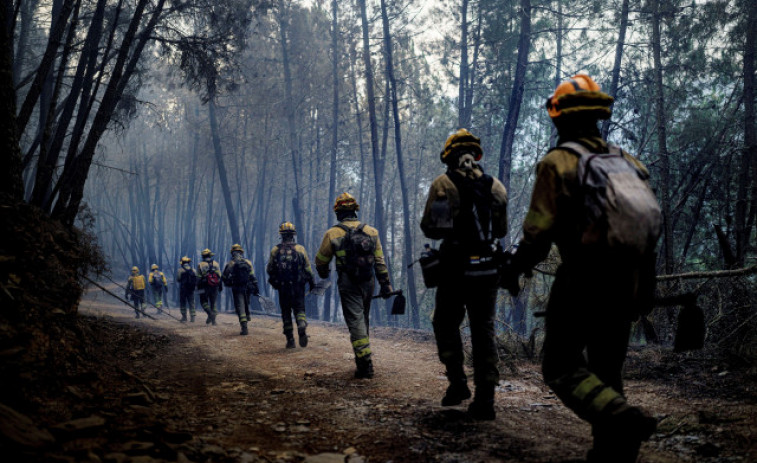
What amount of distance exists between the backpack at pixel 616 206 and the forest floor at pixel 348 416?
4.32 feet

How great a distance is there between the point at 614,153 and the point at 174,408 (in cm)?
363

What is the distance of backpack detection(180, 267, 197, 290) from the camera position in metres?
15.1

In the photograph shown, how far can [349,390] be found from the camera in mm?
4910

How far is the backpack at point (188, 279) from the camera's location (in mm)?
15062

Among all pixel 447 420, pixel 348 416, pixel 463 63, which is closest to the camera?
pixel 447 420

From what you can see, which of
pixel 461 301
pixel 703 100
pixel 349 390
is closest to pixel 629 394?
pixel 461 301

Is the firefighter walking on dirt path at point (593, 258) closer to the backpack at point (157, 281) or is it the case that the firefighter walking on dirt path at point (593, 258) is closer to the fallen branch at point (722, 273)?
the fallen branch at point (722, 273)

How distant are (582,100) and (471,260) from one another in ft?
4.85

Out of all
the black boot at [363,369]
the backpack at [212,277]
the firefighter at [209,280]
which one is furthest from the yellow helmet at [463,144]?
the backpack at [212,277]

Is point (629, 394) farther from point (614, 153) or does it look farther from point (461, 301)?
Answer: point (614, 153)

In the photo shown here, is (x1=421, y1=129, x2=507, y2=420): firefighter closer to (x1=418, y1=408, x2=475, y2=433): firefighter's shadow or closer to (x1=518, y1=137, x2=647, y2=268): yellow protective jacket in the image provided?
(x1=418, y1=408, x2=475, y2=433): firefighter's shadow

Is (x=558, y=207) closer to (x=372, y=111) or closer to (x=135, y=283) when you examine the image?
(x=372, y=111)

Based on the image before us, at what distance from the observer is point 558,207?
2418 millimetres

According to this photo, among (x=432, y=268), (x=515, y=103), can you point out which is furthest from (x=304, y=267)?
(x=515, y=103)
